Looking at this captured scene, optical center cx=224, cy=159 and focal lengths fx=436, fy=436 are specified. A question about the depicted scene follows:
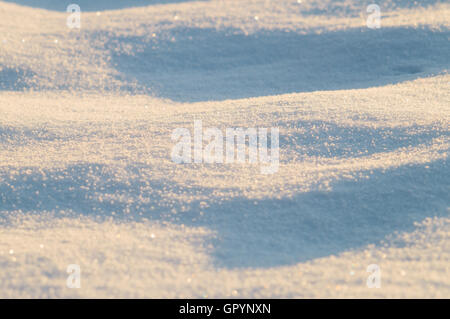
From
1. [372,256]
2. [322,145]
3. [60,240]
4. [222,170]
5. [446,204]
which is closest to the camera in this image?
[372,256]

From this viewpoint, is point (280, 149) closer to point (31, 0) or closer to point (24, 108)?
point (24, 108)

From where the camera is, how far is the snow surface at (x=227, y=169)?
2129mm

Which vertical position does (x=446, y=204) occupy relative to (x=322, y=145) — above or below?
below

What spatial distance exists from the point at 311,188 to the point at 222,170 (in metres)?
0.61

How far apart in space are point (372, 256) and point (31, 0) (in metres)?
7.27

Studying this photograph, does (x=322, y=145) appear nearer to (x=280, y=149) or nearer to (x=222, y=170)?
(x=280, y=149)

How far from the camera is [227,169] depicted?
2.90 metres

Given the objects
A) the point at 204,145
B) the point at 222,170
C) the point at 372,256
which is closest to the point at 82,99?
the point at 204,145

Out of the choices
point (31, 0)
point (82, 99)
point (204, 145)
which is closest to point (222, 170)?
point (204, 145)

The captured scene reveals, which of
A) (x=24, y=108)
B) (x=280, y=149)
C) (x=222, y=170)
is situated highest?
(x=24, y=108)

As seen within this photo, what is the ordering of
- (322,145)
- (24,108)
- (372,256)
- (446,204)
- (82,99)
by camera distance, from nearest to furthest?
(372,256)
(446,204)
(322,145)
(24,108)
(82,99)

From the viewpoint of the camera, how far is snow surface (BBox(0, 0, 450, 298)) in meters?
2.13

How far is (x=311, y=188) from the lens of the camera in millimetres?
2617

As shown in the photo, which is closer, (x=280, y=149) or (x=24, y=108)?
(x=280, y=149)
